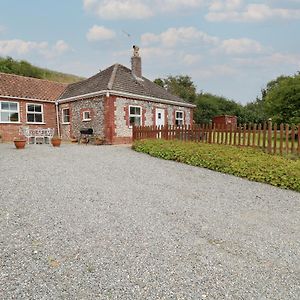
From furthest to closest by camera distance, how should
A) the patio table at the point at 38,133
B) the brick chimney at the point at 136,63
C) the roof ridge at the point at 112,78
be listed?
the brick chimney at the point at 136,63, the roof ridge at the point at 112,78, the patio table at the point at 38,133

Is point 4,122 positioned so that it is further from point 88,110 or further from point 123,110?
point 123,110

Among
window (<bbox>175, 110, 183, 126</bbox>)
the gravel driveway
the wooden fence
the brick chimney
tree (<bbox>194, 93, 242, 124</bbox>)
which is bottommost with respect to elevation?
the gravel driveway

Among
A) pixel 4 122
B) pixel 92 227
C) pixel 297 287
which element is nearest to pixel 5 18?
pixel 4 122

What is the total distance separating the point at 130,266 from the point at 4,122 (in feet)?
59.5

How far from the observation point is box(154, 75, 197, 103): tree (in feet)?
126

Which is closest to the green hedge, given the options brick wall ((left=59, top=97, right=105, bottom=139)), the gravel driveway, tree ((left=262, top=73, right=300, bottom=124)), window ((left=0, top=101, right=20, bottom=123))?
the gravel driveway

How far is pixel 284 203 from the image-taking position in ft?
18.6

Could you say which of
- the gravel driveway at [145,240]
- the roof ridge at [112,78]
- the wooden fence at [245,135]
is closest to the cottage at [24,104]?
the roof ridge at [112,78]

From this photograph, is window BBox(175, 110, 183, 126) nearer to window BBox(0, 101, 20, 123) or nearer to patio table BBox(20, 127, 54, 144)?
patio table BBox(20, 127, 54, 144)

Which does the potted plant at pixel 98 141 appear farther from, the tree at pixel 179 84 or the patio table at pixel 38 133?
the tree at pixel 179 84

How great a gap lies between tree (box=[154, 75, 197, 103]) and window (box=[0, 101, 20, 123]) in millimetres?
24435

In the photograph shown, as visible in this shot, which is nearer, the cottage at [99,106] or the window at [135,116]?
the cottage at [99,106]

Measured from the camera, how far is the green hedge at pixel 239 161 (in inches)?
279

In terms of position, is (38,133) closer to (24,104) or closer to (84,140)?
→ (84,140)
